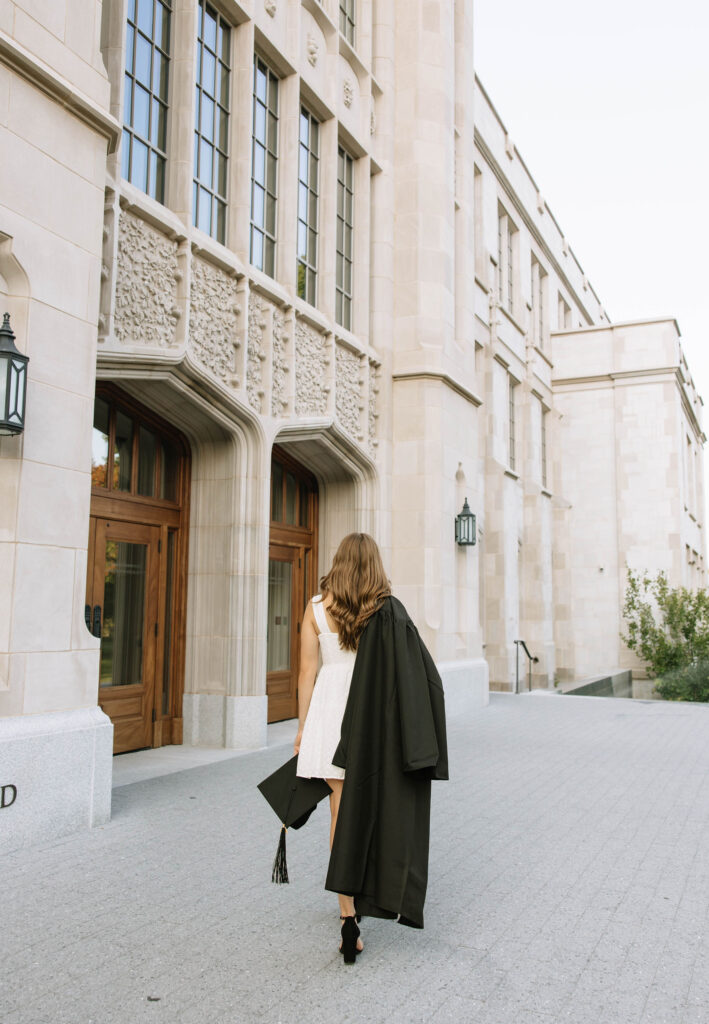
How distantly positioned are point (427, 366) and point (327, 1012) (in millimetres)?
11019

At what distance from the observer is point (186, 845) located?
5684mm

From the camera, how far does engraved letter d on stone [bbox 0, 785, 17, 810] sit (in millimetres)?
5398

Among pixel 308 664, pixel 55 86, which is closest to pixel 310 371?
pixel 55 86

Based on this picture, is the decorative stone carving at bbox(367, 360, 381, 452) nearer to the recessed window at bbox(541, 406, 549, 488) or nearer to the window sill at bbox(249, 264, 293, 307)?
the window sill at bbox(249, 264, 293, 307)

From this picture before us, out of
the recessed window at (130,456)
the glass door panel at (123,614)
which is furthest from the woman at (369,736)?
the glass door panel at (123,614)

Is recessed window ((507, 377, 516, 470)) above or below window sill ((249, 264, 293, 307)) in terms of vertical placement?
above

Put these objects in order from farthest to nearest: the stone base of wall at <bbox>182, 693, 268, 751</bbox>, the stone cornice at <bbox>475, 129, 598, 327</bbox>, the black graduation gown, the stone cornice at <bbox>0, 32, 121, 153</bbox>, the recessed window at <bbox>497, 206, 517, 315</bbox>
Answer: the recessed window at <bbox>497, 206, 517, 315</bbox> < the stone cornice at <bbox>475, 129, 598, 327</bbox> < the stone base of wall at <bbox>182, 693, 268, 751</bbox> < the stone cornice at <bbox>0, 32, 121, 153</bbox> < the black graduation gown

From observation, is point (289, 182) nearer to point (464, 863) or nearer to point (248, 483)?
point (248, 483)

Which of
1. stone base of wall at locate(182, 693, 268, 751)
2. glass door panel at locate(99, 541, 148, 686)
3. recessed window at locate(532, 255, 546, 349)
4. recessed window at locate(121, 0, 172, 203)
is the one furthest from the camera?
recessed window at locate(532, 255, 546, 349)

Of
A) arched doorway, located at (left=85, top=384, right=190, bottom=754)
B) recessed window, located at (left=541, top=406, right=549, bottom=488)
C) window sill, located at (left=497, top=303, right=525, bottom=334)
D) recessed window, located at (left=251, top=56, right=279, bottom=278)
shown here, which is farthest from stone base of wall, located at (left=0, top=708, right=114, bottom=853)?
recessed window, located at (left=541, top=406, right=549, bottom=488)

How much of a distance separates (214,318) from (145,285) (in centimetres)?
122

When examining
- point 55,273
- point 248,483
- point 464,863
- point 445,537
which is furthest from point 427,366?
point 464,863

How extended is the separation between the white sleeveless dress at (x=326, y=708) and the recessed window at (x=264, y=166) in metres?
7.28

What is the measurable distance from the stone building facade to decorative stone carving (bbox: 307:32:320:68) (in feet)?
0.36
